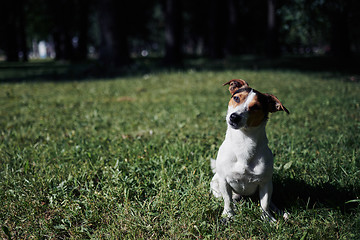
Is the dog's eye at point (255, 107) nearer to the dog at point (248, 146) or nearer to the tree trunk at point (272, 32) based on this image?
the dog at point (248, 146)

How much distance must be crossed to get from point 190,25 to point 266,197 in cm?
4385

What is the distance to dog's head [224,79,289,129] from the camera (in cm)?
201

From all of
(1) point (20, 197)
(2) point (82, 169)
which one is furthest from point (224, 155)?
(1) point (20, 197)

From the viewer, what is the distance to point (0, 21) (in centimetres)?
2942

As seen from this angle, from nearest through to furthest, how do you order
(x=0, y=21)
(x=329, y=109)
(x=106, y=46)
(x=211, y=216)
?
(x=211, y=216)
(x=329, y=109)
(x=106, y=46)
(x=0, y=21)

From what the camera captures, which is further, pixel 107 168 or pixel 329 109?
pixel 329 109

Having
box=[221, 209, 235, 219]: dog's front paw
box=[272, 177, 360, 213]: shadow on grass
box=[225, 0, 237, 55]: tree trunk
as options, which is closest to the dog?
box=[221, 209, 235, 219]: dog's front paw

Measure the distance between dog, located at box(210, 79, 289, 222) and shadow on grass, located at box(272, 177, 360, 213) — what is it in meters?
0.44

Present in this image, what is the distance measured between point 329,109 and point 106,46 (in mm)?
11017

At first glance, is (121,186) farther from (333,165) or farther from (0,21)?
(0,21)

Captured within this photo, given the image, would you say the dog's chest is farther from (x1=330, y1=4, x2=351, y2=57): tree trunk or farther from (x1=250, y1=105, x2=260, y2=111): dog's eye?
(x1=330, y1=4, x2=351, y2=57): tree trunk

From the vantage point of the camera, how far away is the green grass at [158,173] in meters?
2.31

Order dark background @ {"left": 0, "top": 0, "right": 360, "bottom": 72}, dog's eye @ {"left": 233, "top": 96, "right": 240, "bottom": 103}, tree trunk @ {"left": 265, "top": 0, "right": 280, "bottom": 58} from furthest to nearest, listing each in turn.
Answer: tree trunk @ {"left": 265, "top": 0, "right": 280, "bottom": 58} < dark background @ {"left": 0, "top": 0, "right": 360, "bottom": 72} < dog's eye @ {"left": 233, "top": 96, "right": 240, "bottom": 103}

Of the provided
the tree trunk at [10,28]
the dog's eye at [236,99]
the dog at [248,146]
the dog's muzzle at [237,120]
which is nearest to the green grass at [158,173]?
the dog at [248,146]
